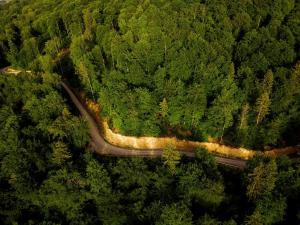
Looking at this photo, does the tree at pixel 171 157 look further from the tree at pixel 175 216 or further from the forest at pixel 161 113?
the tree at pixel 175 216

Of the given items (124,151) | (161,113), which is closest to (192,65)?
(161,113)

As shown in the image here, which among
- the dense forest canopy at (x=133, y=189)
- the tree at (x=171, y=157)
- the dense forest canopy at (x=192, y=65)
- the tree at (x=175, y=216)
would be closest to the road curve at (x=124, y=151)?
the dense forest canopy at (x=192, y=65)

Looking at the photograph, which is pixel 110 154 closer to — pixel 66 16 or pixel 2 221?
pixel 2 221

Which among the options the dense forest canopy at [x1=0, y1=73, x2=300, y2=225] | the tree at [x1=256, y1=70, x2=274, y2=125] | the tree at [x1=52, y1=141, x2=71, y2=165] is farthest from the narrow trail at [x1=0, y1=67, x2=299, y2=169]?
the tree at [x1=52, y1=141, x2=71, y2=165]

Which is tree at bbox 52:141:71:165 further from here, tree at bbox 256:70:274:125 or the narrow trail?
tree at bbox 256:70:274:125

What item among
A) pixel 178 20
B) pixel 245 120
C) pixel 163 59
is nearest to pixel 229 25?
pixel 178 20
